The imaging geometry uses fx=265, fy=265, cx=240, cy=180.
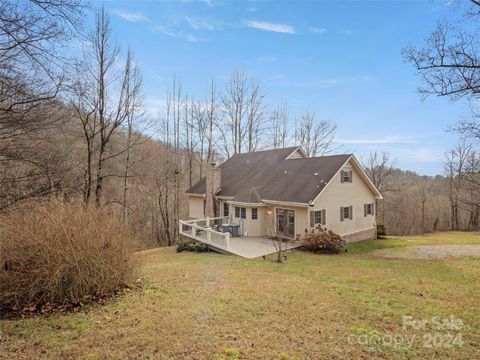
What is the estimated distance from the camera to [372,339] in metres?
4.08

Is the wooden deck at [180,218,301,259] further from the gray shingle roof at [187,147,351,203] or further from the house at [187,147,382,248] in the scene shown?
the gray shingle roof at [187,147,351,203]

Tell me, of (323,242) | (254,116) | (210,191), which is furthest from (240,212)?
(254,116)

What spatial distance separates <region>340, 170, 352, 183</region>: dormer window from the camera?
55.6ft

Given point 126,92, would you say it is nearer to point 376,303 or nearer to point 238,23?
point 238,23

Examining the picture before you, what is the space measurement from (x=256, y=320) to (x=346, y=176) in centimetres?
1445

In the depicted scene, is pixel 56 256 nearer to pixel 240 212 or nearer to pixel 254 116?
pixel 240 212

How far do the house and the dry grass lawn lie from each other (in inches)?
292

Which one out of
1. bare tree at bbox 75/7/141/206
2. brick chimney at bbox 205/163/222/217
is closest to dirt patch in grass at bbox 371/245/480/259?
brick chimney at bbox 205/163/222/217

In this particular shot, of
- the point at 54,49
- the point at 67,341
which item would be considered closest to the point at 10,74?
the point at 54,49

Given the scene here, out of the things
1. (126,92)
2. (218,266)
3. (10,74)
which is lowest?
(218,266)

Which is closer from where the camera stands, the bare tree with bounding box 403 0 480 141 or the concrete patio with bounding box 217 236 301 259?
the bare tree with bounding box 403 0 480 141

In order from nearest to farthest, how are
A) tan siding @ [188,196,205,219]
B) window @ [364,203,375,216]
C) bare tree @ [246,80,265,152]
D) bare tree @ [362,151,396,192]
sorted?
window @ [364,203,375,216] < tan siding @ [188,196,205,219] < bare tree @ [246,80,265,152] < bare tree @ [362,151,396,192]

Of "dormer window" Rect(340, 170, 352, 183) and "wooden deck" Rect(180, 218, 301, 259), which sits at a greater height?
"dormer window" Rect(340, 170, 352, 183)

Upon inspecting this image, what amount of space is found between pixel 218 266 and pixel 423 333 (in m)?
6.91
